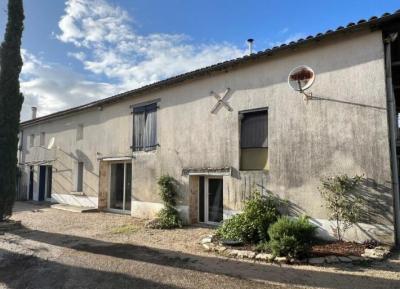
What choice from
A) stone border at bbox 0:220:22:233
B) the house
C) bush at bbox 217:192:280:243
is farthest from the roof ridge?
stone border at bbox 0:220:22:233

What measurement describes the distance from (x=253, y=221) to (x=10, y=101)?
882cm

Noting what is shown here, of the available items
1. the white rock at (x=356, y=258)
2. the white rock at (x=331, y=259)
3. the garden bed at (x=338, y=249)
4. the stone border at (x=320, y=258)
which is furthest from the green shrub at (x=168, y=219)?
the white rock at (x=356, y=258)

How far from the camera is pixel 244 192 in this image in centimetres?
991

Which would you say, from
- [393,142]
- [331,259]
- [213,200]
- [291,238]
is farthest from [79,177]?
[393,142]

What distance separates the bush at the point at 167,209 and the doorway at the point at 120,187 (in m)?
3.23

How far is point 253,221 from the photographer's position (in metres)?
8.51

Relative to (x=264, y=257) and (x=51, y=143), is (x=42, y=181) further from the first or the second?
(x=264, y=257)

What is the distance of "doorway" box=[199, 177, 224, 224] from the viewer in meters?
11.0

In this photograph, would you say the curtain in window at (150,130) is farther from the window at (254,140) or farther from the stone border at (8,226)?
the stone border at (8,226)

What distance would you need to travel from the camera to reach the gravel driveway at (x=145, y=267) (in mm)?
5738

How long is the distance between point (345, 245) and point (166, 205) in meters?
6.13

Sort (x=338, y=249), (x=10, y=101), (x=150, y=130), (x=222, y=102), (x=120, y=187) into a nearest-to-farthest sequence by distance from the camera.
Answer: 1. (x=338, y=249)
2. (x=222, y=102)
3. (x=10, y=101)
4. (x=150, y=130)
5. (x=120, y=187)

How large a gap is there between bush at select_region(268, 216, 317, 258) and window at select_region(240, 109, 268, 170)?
9.02ft

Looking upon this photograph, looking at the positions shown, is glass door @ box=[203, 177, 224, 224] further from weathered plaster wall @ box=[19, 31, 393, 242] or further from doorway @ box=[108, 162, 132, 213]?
doorway @ box=[108, 162, 132, 213]
